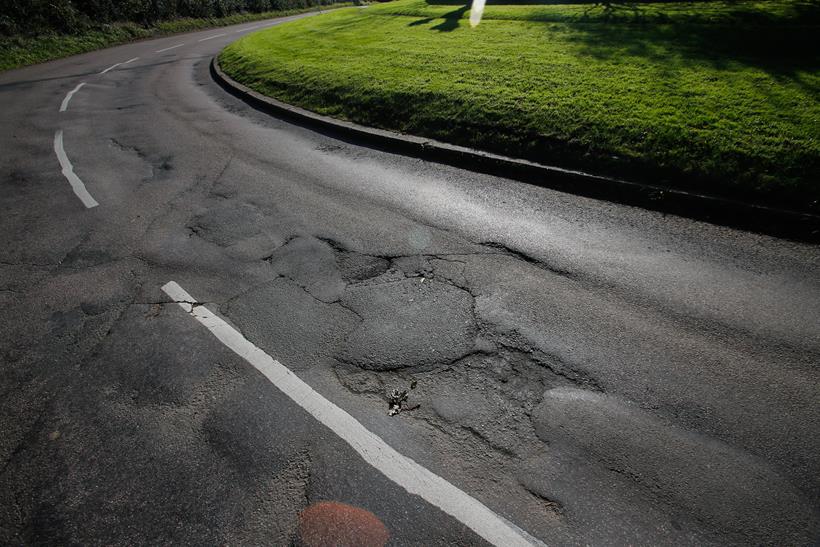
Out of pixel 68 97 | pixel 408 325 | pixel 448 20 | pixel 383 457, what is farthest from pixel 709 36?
pixel 68 97

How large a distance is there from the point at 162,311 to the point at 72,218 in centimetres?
304

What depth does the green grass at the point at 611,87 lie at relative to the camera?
5.54 meters

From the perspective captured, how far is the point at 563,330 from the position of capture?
3.65 meters

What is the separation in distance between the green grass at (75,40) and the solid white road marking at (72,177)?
43.6 ft

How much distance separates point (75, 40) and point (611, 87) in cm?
2460

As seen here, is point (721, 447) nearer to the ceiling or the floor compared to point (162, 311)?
nearer to the floor

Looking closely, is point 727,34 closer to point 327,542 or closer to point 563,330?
point 563,330

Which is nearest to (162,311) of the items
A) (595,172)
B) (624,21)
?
(595,172)

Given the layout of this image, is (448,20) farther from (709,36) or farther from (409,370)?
(409,370)

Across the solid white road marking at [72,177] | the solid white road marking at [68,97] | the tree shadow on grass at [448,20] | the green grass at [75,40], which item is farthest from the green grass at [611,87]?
the green grass at [75,40]

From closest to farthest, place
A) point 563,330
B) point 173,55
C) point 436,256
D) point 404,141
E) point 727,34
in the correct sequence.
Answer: point 563,330, point 436,256, point 404,141, point 727,34, point 173,55

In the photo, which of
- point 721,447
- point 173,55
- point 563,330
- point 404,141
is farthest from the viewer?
point 173,55

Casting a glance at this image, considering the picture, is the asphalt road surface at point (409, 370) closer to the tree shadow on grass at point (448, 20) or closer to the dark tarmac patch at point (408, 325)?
the dark tarmac patch at point (408, 325)

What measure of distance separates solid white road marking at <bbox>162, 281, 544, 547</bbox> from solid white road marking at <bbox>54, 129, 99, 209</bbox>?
4.10m
